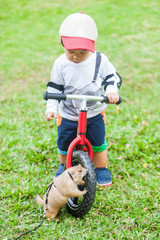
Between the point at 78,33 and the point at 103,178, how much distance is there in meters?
1.47

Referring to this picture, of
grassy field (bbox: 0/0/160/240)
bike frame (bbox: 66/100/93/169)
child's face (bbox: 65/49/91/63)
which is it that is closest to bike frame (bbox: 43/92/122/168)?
bike frame (bbox: 66/100/93/169)

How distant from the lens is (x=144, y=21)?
29.1 feet

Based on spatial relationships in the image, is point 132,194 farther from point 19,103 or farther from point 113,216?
point 19,103

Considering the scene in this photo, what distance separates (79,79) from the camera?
7.84 ft

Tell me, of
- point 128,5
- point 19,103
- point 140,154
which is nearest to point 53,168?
point 140,154

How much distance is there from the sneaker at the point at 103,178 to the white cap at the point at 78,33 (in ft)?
4.37

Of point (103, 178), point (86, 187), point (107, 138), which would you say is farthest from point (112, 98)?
point (107, 138)

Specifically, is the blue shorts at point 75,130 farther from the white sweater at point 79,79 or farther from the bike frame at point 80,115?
the bike frame at point 80,115

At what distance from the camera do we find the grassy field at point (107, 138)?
2.30 meters

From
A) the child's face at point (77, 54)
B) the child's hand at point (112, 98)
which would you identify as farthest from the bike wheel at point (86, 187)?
the child's face at point (77, 54)

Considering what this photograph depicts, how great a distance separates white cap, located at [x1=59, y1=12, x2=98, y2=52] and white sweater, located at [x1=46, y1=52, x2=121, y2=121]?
1.09 ft

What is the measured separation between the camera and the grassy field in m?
2.30

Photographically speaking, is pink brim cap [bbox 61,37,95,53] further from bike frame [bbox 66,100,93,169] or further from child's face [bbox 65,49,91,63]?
bike frame [bbox 66,100,93,169]

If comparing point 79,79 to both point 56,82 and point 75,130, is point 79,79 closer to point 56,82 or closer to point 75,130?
point 56,82
